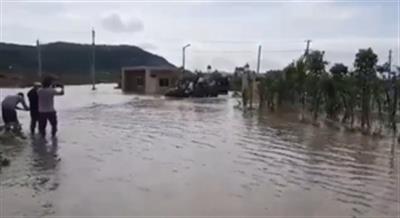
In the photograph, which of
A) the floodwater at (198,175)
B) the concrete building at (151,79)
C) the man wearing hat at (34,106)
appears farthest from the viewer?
the concrete building at (151,79)

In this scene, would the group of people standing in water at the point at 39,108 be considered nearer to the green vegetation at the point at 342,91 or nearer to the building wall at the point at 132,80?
the green vegetation at the point at 342,91

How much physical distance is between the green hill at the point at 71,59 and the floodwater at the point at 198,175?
67.1 m

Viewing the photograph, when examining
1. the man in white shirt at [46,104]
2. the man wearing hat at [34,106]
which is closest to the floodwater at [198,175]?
the man in white shirt at [46,104]

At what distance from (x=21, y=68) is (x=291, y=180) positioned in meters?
89.4

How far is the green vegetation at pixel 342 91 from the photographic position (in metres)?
19.5

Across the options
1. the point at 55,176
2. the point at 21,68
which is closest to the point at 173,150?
the point at 55,176

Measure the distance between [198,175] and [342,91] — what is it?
12794 mm

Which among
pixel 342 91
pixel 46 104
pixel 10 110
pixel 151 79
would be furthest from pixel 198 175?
pixel 151 79

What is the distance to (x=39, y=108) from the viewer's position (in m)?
15.1

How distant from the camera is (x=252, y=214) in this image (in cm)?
754

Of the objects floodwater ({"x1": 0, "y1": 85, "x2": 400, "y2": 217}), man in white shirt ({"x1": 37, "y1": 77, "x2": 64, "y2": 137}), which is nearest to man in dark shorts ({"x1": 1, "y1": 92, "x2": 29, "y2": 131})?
man in white shirt ({"x1": 37, "y1": 77, "x2": 64, "y2": 137})

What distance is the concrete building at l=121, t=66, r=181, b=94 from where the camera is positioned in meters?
61.6

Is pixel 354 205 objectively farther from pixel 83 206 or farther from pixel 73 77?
pixel 73 77

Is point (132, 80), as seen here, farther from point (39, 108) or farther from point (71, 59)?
point (71, 59)
